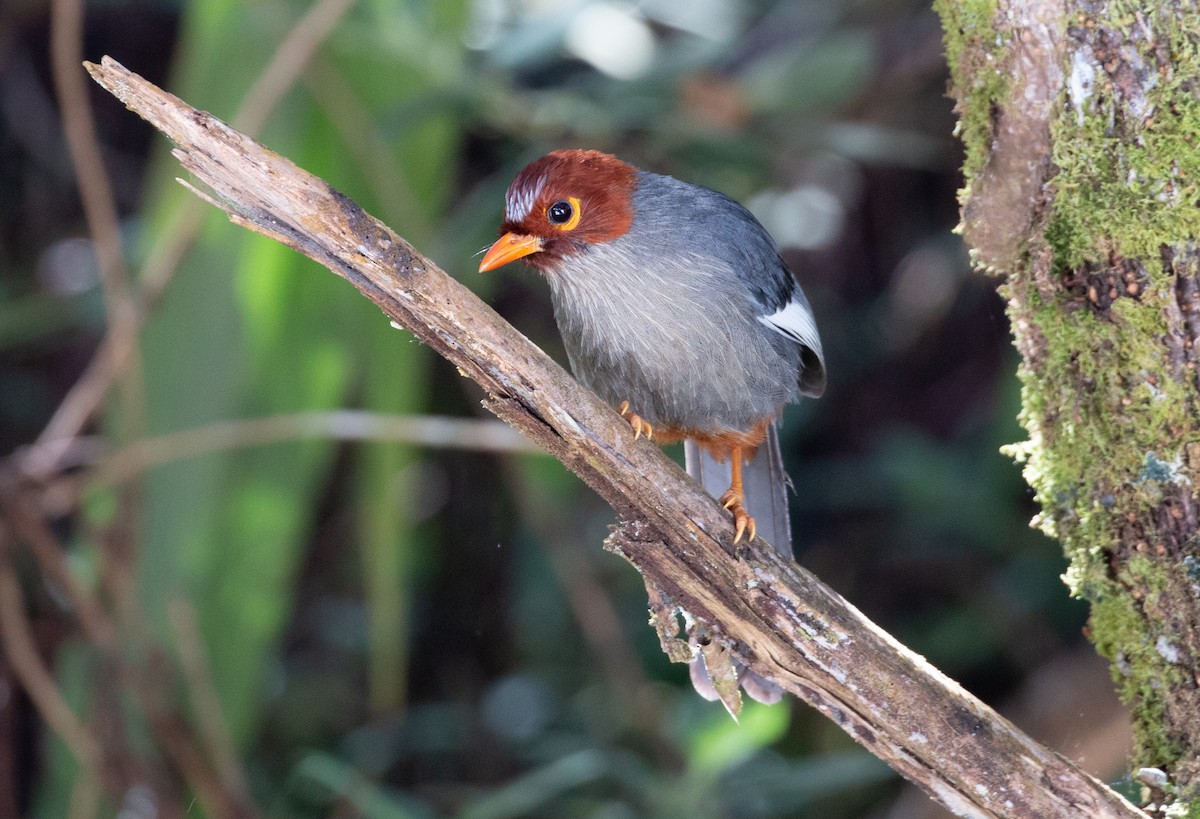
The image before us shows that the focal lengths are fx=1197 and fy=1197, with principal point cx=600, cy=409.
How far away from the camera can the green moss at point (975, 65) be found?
224cm

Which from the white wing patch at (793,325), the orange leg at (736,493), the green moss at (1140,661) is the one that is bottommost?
the green moss at (1140,661)

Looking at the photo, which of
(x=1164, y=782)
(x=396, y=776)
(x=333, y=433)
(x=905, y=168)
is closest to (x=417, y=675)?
(x=396, y=776)

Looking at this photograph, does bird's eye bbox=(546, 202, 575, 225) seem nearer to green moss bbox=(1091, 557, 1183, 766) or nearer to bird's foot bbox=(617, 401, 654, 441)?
bird's foot bbox=(617, 401, 654, 441)

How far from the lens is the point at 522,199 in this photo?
10.3 feet

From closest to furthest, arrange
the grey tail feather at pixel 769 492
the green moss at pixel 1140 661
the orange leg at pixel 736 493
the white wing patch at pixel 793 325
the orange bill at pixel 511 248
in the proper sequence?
the green moss at pixel 1140 661, the orange leg at pixel 736 493, the orange bill at pixel 511 248, the white wing patch at pixel 793 325, the grey tail feather at pixel 769 492

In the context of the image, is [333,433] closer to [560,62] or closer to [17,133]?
[560,62]

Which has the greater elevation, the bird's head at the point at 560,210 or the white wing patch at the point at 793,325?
the bird's head at the point at 560,210

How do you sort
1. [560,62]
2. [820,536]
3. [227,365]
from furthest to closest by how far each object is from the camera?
[820,536] → [560,62] → [227,365]

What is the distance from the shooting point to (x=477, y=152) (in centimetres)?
584

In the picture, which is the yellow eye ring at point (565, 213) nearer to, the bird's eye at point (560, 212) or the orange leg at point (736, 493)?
the bird's eye at point (560, 212)

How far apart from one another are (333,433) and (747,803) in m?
2.04

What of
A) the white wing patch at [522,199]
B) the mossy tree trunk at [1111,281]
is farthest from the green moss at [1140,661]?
the white wing patch at [522,199]

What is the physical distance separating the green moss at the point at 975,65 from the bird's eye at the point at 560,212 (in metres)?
1.09

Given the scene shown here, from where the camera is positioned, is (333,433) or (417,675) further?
(417,675)
